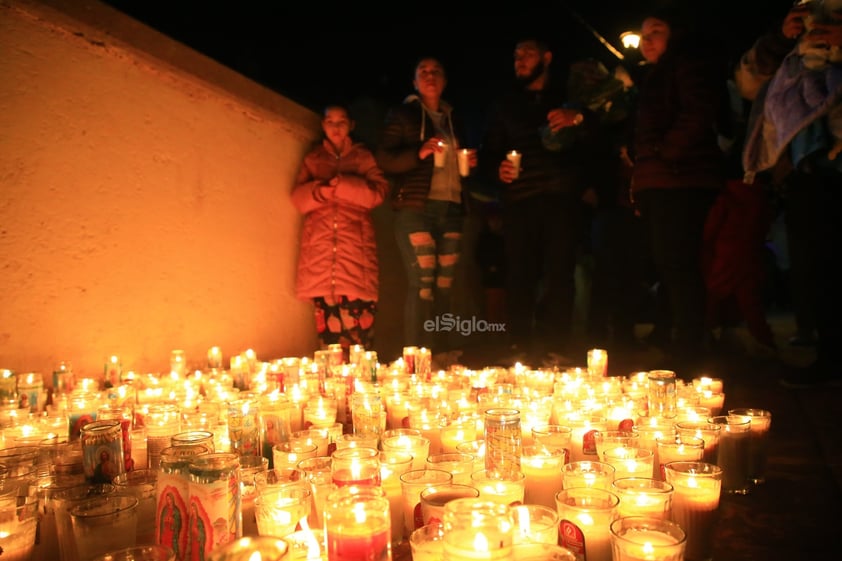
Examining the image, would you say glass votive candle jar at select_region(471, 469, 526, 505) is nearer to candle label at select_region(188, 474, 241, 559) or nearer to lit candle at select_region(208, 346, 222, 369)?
candle label at select_region(188, 474, 241, 559)

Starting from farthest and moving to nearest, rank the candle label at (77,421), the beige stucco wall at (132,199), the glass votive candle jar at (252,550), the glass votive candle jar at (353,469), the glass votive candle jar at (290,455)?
1. the beige stucco wall at (132,199)
2. the candle label at (77,421)
3. the glass votive candle jar at (290,455)
4. the glass votive candle jar at (353,469)
5. the glass votive candle jar at (252,550)

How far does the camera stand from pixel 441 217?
16.3ft

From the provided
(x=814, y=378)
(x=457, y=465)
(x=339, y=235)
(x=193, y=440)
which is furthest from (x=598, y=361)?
(x=193, y=440)

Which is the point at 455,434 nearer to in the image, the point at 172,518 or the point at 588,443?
the point at 588,443

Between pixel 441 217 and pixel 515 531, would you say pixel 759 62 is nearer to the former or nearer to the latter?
pixel 441 217

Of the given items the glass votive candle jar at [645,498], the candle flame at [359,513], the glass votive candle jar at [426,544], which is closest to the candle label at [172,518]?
the candle flame at [359,513]

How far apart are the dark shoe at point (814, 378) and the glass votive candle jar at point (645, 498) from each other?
2.64 m

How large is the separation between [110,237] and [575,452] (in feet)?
11.3

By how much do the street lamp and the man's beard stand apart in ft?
13.1

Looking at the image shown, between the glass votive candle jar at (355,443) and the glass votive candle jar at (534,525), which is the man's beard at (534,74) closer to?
the glass votive candle jar at (355,443)

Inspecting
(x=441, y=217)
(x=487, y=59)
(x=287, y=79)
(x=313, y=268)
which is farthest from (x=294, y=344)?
(x=487, y=59)

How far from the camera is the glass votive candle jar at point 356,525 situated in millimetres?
1219

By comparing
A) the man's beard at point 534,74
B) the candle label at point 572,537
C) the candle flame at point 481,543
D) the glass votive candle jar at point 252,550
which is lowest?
the candle label at point 572,537

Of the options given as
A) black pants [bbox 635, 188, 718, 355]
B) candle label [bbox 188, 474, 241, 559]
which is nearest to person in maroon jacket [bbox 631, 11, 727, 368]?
black pants [bbox 635, 188, 718, 355]
